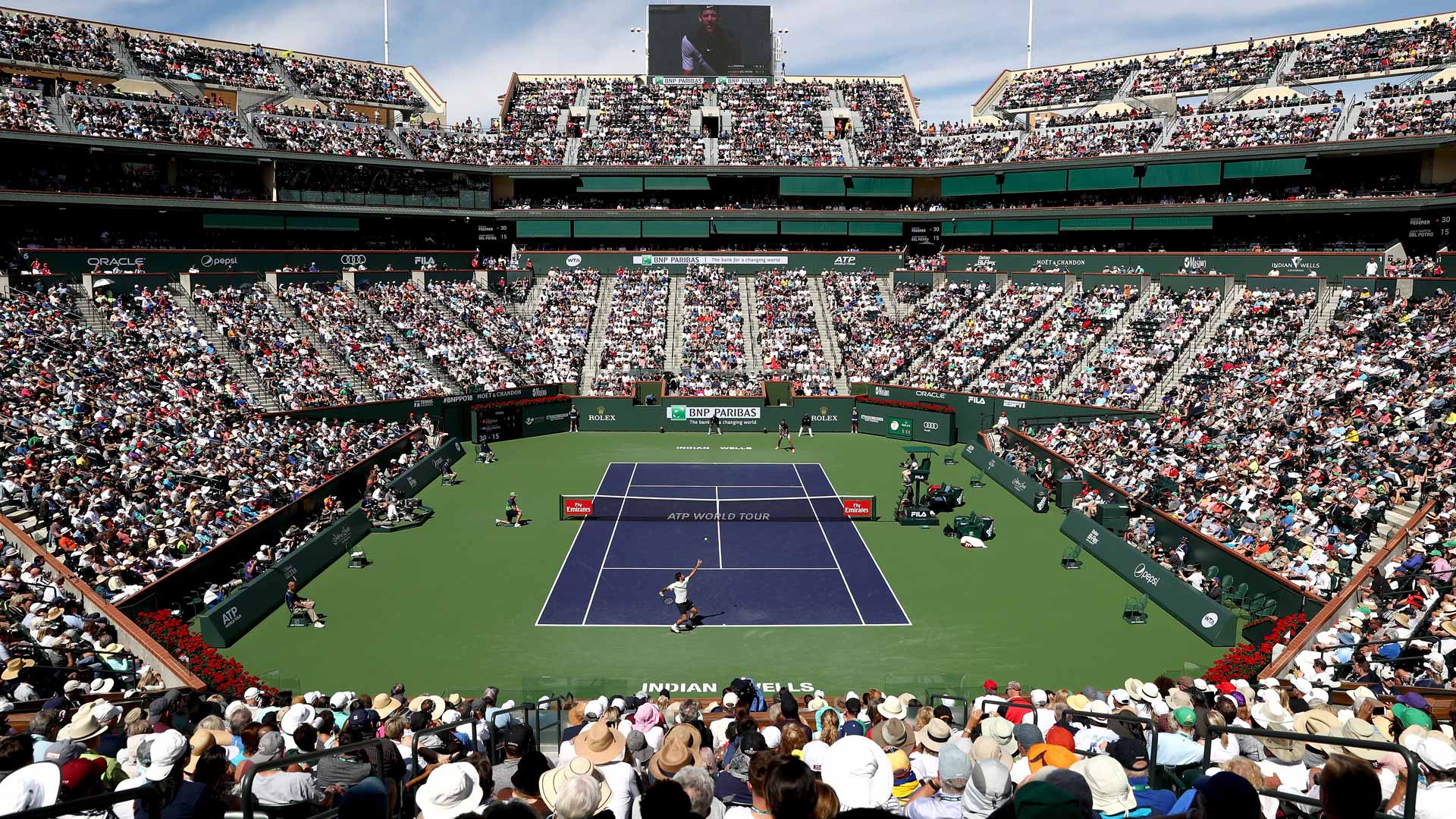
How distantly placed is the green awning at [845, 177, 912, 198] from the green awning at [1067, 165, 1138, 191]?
1085cm

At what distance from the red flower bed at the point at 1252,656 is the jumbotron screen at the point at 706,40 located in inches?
2579

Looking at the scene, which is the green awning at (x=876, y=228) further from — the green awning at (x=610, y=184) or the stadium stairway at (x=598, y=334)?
the stadium stairway at (x=598, y=334)

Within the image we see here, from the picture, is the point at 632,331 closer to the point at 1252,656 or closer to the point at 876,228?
the point at 876,228

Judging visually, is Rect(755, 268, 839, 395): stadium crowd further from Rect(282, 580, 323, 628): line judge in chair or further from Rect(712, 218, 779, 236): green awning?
Rect(282, 580, 323, 628): line judge in chair

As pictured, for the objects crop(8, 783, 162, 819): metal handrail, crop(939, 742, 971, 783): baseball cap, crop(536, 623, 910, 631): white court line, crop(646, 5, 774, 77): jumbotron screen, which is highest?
crop(646, 5, 774, 77): jumbotron screen

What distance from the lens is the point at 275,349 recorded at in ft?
144

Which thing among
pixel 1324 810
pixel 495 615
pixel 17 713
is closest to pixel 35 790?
pixel 1324 810

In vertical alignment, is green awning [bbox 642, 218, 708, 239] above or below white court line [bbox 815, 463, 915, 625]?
above

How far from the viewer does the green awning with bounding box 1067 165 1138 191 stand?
2202 inches

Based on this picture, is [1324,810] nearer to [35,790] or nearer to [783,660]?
[35,790]

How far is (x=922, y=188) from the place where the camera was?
65.7 m

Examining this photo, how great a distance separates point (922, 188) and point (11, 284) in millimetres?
51811

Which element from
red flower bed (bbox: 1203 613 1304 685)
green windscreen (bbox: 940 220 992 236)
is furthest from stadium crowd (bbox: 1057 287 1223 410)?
red flower bed (bbox: 1203 613 1304 685)

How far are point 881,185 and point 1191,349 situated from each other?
86.5 feet
